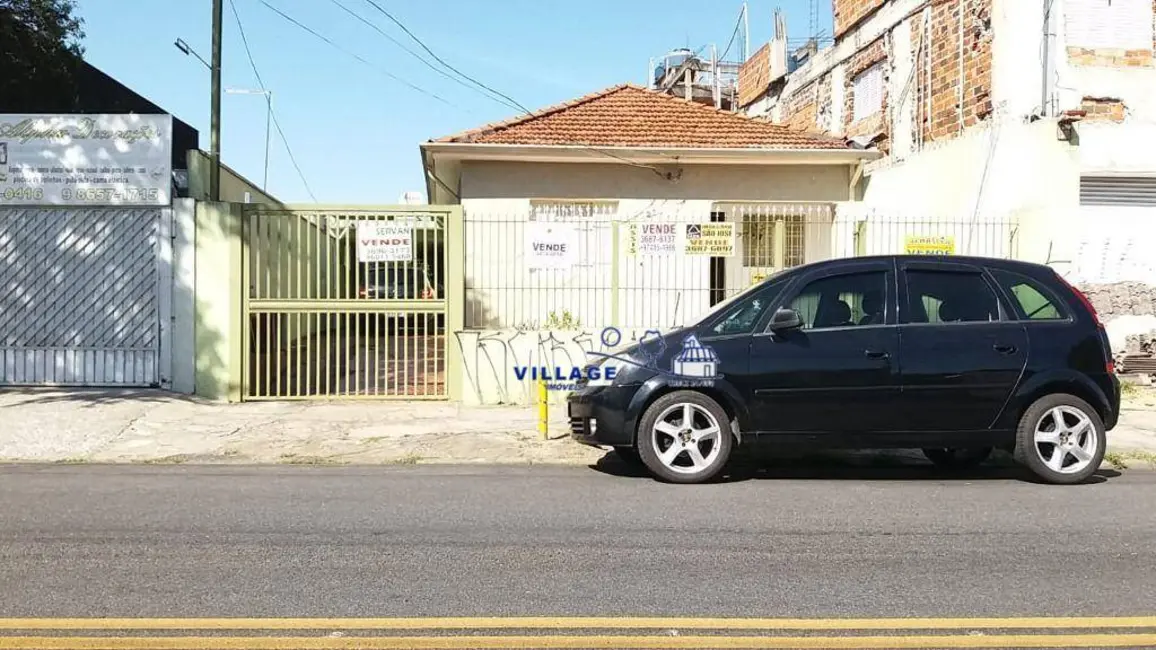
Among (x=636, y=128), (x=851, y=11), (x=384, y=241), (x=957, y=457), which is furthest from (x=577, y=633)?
(x=851, y=11)

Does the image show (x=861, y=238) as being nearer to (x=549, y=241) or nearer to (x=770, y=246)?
(x=770, y=246)

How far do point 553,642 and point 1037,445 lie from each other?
499 centimetres

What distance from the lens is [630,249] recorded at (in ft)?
37.9

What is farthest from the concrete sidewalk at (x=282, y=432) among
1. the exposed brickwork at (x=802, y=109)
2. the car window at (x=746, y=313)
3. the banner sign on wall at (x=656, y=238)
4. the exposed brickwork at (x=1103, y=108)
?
the exposed brickwork at (x=802, y=109)

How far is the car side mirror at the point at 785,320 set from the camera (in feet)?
23.2

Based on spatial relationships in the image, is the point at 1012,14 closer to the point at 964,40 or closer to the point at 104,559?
the point at 964,40

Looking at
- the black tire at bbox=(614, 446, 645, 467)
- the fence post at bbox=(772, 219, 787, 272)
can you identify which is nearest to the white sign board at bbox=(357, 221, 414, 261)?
the black tire at bbox=(614, 446, 645, 467)

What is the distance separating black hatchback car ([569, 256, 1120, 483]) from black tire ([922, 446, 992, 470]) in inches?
32.3

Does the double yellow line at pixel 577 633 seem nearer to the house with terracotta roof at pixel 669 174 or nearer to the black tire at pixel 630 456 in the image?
the black tire at pixel 630 456

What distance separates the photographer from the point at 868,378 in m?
7.18

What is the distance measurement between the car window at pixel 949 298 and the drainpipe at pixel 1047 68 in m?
7.16

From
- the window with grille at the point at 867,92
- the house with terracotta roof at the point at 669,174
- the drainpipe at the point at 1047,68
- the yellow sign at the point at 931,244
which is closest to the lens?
the yellow sign at the point at 931,244

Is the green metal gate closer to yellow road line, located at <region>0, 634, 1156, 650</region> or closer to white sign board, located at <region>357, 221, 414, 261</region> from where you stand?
white sign board, located at <region>357, 221, 414, 261</region>

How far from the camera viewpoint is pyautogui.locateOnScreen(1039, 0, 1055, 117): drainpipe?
13.2 meters
